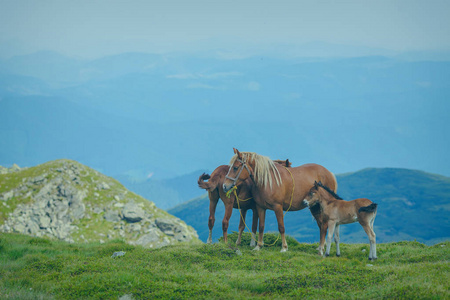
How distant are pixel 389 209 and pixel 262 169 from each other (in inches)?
3948

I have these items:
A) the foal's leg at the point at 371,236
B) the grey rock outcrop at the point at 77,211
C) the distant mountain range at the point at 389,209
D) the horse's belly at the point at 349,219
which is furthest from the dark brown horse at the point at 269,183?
the distant mountain range at the point at 389,209

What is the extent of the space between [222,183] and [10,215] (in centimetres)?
2283

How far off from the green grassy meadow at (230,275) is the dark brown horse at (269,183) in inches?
61.8

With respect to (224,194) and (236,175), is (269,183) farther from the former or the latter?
(224,194)

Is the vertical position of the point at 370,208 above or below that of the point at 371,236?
above

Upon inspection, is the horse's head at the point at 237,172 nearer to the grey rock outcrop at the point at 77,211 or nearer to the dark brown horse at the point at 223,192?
the dark brown horse at the point at 223,192

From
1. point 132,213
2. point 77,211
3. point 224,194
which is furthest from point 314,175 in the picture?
point 77,211

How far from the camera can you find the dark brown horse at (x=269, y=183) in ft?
52.5

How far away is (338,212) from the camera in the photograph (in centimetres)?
1514

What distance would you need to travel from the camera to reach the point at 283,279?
11.7m

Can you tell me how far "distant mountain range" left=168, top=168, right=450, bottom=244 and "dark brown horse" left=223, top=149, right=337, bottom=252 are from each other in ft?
231

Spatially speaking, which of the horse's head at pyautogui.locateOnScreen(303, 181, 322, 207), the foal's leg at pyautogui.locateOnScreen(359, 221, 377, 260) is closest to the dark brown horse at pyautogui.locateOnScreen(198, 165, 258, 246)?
the horse's head at pyautogui.locateOnScreen(303, 181, 322, 207)

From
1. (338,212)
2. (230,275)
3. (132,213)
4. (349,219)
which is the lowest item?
(132,213)

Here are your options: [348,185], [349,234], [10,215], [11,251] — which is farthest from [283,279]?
[348,185]
